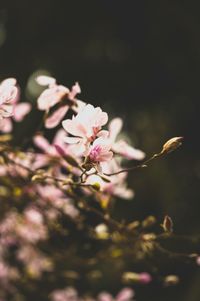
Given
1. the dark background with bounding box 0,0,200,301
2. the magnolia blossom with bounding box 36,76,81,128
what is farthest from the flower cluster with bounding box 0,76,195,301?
the dark background with bounding box 0,0,200,301

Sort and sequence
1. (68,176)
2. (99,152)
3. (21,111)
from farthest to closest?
(21,111) < (68,176) < (99,152)

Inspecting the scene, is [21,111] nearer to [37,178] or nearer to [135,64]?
[37,178]

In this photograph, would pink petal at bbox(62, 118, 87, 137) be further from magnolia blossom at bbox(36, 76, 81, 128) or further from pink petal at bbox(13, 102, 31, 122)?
pink petal at bbox(13, 102, 31, 122)

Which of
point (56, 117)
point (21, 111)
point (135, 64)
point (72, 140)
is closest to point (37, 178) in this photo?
point (72, 140)

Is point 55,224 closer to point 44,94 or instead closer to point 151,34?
point 44,94

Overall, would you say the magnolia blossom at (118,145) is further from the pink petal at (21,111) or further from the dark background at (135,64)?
the dark background at (135,64)

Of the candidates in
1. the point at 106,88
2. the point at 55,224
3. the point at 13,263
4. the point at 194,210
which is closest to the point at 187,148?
the point at 194,210

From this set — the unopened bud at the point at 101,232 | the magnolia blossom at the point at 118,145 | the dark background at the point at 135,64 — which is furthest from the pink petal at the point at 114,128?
the dark background at the point at 135,64
